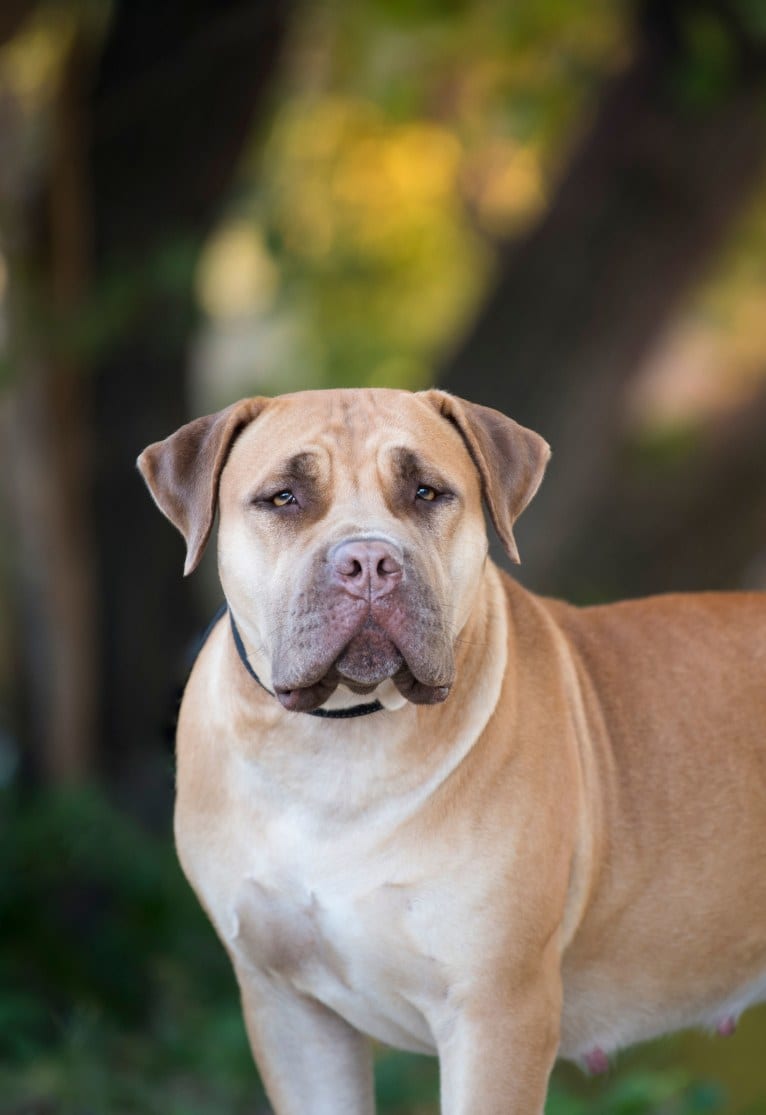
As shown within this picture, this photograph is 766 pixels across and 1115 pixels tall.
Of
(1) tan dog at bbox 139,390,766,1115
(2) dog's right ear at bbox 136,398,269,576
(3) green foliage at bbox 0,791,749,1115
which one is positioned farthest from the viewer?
(3) green foliage at bbox 0,791,749,1115

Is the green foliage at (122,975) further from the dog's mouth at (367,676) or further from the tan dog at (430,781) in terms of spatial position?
the dog's mouth at (367,676)

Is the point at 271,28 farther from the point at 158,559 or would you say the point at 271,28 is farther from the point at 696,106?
the point at 158,559

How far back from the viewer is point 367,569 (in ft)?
7.98

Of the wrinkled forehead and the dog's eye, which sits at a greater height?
the wrinkled forehead

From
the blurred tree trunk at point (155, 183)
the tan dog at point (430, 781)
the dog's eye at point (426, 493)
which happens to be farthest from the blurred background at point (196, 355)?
the dog's eye at point (426, 493)

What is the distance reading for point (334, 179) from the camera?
7.94 metres

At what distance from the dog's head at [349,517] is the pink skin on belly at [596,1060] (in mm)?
978

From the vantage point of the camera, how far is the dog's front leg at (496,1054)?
2.61 meters

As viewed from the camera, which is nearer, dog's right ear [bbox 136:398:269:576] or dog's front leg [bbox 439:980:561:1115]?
dog's front leg [bbox 439:980:561:1115]

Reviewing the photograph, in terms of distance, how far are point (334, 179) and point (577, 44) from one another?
1.97m

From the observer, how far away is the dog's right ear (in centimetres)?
275

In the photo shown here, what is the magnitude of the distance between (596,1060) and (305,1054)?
60cm

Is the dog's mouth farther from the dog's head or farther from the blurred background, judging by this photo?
the blurred background

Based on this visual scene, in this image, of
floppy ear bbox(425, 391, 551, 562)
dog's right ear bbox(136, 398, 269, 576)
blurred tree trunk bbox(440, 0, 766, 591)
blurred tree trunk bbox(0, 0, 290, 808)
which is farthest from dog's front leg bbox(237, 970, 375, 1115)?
blurred tree trunk bbox(440, 0, 766, 591)
